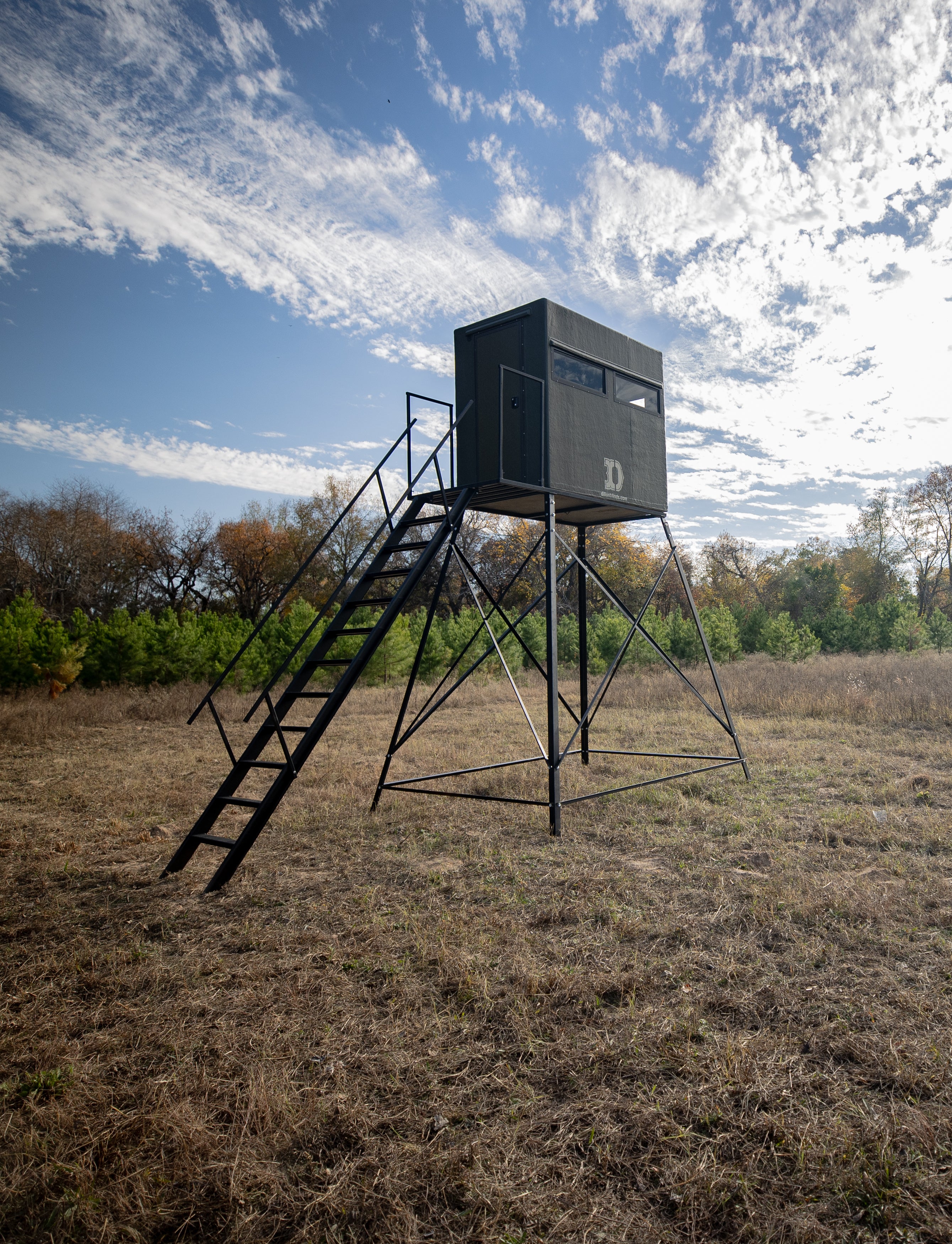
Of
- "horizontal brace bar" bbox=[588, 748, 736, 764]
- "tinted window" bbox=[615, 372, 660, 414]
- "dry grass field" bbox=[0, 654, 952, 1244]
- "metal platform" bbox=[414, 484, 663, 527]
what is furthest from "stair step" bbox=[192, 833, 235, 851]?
"tinted window" bbox=[615, 372, 660, 414]

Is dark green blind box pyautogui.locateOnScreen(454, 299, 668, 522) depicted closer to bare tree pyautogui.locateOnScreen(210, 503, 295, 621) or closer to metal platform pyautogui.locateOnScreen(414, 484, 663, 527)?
metal platform pyautogui.locateOnScreen(414, 484, 663, 527)

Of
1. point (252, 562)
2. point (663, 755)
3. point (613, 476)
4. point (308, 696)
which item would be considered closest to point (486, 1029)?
point (308, 696)

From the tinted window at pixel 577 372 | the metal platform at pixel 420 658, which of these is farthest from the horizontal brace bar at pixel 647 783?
the tinted window at pixel 577 372

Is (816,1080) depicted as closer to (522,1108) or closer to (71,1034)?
(522,1108)

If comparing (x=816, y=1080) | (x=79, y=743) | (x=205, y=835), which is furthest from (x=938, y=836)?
(x=79, y=743)

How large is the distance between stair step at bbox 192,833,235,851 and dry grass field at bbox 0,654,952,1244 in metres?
0.35

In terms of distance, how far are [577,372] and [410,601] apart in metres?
28.3

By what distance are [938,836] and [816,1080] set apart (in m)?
4.69

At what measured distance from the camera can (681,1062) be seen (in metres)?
3.43

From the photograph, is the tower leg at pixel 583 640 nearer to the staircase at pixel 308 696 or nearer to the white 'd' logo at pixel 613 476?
the white 'd' logo at pixel 613 476

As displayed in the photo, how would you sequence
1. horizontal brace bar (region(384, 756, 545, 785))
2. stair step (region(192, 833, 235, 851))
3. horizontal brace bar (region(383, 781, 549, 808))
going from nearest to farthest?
stair step (region(192, 833, 235, 851)) → horizontal brace bar (region(383, 781, 549, 808)) → horizontal brace bar (region(384, 756, 545, 785))

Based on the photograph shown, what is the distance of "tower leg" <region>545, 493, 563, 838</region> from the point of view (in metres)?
7.54

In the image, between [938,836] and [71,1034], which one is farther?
[938,836]

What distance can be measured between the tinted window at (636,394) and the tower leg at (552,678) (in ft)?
6.44
